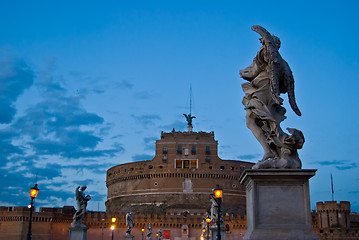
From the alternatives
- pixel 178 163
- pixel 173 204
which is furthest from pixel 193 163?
pixel 173 204

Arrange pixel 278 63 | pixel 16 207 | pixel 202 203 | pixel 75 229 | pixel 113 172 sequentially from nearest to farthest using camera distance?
pixel 278 63 → pixel 75 229 → pixel 16 207 → pixel 202 203 → pixel 113 172

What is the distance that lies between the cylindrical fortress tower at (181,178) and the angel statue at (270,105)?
79262 mm

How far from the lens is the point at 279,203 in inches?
227

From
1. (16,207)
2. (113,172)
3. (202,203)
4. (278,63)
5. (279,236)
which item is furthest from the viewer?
(113,172)

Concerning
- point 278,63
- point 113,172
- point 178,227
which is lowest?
point 178,227

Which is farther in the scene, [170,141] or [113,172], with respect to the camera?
[113,172]

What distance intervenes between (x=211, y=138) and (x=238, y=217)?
20108 millimetres

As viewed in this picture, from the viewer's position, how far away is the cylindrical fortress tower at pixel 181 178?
86.6 meters

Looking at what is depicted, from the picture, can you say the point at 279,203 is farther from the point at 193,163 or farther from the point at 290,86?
the point at 193,163

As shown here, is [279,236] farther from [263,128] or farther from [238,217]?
[238,217]

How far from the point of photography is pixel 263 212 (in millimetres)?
5738

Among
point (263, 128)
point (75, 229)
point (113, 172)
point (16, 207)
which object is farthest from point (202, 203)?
point (263, 128)

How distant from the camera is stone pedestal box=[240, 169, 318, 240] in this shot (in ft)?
18.5

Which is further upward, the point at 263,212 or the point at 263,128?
the point at 263,128
